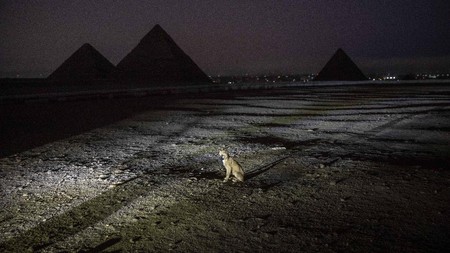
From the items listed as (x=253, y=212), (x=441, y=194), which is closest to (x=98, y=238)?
(x=253, y=212)

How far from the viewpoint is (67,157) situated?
6.50m

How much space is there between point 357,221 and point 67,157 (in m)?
5.40

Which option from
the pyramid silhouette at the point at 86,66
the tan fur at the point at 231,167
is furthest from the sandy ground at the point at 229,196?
the pyramid silhouette at the point at 86,66

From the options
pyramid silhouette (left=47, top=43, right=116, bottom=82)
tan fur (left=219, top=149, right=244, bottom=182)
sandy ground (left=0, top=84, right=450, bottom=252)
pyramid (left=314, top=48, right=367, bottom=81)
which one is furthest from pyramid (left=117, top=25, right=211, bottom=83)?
tan fur (left=219, top=149, right=244, bottom=182)

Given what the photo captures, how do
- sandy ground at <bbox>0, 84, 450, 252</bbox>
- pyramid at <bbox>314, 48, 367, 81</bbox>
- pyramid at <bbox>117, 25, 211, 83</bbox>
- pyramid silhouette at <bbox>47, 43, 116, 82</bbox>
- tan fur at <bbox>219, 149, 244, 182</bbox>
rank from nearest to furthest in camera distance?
sandy ground at <bbox>0, 84, 450, 252</bbox>, tan fur at <bbox>219, 149, 244, 182</bbox>, pyramid at <bbox>117, 25, 211, 83</bbox>, pyramid silhouette at <bbox>47, 43, 116, 82</bbox>, pyramid at <bbox>314, 48, 367, 81</bbox>

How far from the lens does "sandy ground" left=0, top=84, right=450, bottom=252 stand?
3.16 metres

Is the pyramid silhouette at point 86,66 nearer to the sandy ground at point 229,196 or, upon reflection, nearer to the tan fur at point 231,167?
the sandy ground at point 229,196

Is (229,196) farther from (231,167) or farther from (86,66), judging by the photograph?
(86,66)

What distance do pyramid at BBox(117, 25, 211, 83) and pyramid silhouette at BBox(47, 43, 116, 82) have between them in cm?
333

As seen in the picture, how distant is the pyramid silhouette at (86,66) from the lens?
181ft

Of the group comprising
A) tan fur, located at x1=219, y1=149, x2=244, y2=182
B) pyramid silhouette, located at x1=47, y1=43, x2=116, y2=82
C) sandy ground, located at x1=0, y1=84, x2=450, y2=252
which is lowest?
sandy ground, located at x1=0, y1=84, x2=450, y2=252

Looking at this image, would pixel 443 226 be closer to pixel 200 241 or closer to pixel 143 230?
pixel 200 241

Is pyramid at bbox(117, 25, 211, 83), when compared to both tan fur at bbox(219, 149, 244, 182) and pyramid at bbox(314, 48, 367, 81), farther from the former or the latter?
tan fur at bbox(219, 149, 244, 182)

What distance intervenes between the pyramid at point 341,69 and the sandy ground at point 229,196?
231 feet
